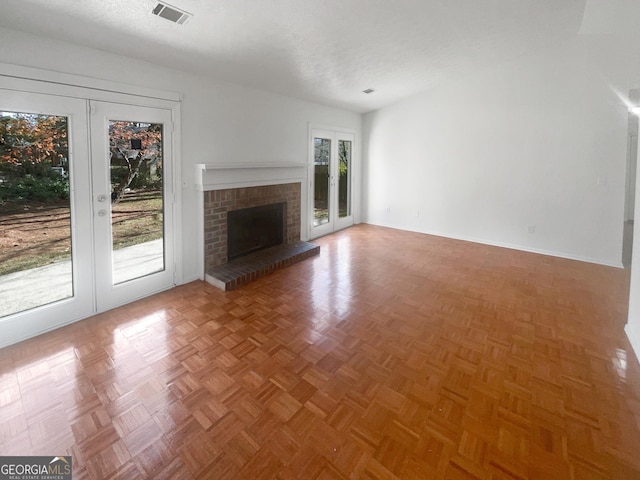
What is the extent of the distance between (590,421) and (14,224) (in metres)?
4.03

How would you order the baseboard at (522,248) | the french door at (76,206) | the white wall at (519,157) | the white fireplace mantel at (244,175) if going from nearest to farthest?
the french door at (76,206), the white fireplace mantel at (244,175), the white wall at (519,157), the baseboard at (522,248)

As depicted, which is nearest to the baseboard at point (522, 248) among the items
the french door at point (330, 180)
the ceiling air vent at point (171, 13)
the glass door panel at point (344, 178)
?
the glass door panel at point (344, 178)

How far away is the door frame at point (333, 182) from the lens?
586cm

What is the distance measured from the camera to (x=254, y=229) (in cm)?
468

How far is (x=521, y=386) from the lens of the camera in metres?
2.18

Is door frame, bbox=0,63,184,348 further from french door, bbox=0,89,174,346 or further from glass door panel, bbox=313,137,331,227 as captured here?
glass door panel, bbox=313,137,331,227

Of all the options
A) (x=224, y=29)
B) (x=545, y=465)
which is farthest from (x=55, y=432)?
(x=224, y=29)

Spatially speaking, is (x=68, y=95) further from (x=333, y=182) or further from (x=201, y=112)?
(x=333, y=182)

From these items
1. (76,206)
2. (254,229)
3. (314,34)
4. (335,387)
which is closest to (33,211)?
(76,206)

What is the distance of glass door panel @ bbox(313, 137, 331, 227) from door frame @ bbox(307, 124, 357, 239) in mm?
78

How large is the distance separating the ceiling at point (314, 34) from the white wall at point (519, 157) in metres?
0.53

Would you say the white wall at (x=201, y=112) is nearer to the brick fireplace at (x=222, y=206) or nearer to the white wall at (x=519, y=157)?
the brick fireplace at (x=222, y=206)

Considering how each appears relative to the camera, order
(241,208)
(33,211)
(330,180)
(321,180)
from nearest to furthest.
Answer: (33,211) → (241,208) → (321,180) → (330,180)

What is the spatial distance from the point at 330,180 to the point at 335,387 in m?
4.80
